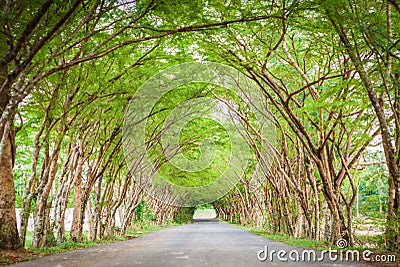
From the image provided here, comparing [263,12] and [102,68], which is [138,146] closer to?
[102,68]

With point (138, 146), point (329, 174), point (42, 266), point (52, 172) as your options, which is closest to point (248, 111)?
point (138, 146)

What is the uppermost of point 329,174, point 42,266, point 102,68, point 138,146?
point 102,68

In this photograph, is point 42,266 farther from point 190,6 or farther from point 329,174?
point 329,174

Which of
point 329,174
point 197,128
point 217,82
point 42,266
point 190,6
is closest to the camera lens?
point 42,266

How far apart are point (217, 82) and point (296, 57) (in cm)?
426

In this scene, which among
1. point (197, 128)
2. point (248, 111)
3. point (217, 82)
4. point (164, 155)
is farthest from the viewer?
point (164, 155)

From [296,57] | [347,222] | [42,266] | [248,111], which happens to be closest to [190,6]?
[296,57]

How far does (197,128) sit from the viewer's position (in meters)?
23.1

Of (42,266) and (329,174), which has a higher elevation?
(329,174)

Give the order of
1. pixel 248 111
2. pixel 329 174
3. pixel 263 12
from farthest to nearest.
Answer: pixel 248 111, pixel 329 174, pixel 263 12

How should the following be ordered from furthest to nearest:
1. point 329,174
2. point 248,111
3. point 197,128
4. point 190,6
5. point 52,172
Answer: point 197,128 < point 248,111 < point 329,174 < point 52,172 < point 190,6

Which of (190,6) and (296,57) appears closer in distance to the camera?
(190,6)

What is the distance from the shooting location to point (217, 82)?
16.9 metres

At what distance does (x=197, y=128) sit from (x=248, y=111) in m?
4.06
